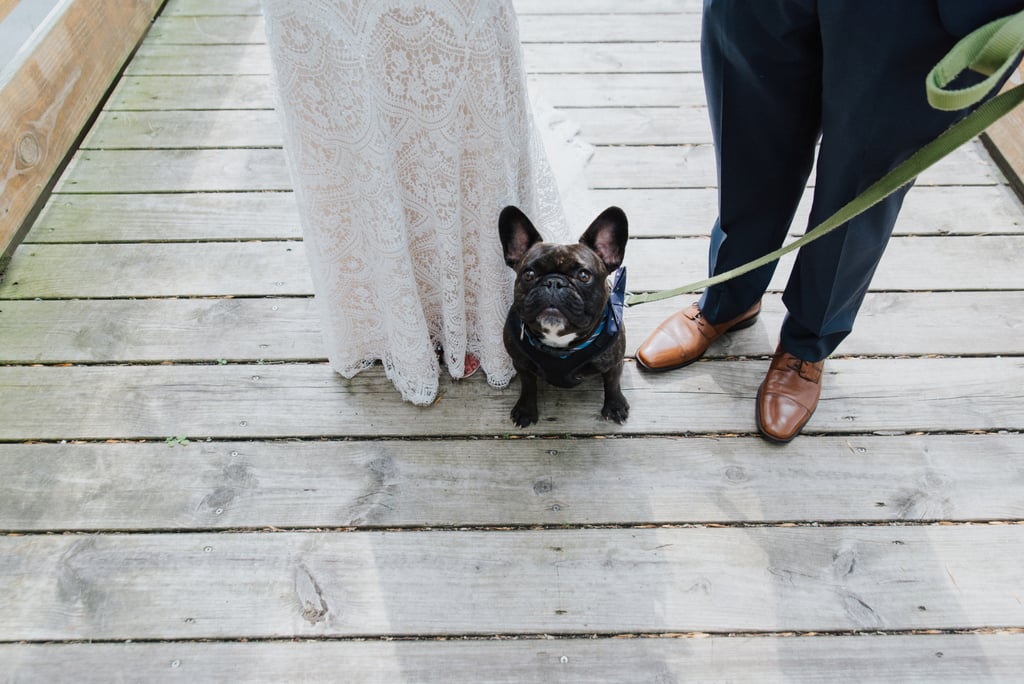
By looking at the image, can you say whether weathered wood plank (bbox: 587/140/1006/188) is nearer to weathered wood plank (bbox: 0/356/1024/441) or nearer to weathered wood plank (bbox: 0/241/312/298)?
weathered wood plank (bbox: 0/356/1024/441)

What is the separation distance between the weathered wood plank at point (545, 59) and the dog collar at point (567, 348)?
1.56 meters

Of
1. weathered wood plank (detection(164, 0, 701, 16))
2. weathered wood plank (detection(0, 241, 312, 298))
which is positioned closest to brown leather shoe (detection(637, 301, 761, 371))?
weathered wood plank (detection(0, 241, 312, 298))

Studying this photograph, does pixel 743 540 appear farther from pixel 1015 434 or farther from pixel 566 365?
pixel 1015 434

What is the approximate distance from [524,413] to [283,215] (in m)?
1.15

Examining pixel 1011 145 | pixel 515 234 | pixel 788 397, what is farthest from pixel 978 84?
pixel 1011 145

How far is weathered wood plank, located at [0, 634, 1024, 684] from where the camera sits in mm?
1600

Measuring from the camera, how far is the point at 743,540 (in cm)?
179

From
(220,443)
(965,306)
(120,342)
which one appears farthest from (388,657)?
(965,306)

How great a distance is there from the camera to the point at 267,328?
2.23 metres

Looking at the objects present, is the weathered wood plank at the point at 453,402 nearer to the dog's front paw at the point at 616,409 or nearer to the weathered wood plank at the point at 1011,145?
the dog's front paw at the point at 616,409

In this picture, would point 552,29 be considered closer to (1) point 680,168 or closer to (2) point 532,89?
(2) point 532,89

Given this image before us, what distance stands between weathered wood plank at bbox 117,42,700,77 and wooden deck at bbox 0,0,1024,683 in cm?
68

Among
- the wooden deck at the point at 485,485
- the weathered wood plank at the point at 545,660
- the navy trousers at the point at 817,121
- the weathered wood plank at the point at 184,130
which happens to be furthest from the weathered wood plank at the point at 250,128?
the weathered wood plank at the point at 545,660

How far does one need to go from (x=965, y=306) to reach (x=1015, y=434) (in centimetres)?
44
